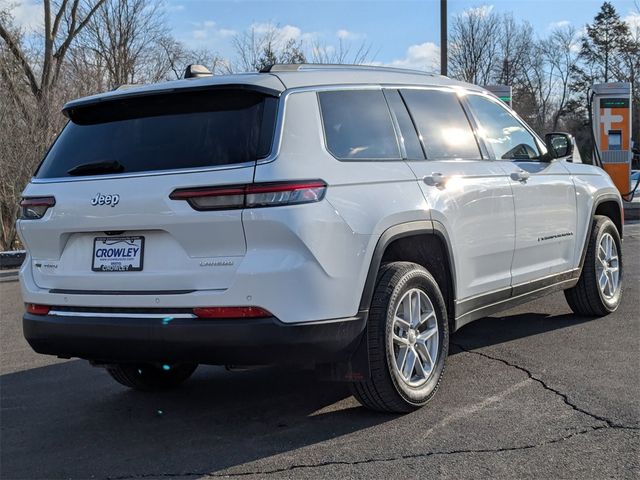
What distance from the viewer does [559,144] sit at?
5.79m

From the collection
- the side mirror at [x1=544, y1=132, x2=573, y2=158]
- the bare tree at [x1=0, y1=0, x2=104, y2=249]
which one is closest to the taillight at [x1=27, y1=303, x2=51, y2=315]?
the side mirror at [x1=544, y1=132, x2=573, y2=158]

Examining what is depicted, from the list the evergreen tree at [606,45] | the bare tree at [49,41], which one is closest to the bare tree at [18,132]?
the bare tree at [49,41]

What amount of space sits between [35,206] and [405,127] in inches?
85.6

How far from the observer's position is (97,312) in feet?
12.0

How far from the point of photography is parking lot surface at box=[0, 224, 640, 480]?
336 cm

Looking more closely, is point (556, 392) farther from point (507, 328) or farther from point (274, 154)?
point (274, 154)

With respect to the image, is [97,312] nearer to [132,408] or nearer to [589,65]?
[132,408]

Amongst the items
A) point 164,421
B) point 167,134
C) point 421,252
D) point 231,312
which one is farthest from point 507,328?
point 167,134

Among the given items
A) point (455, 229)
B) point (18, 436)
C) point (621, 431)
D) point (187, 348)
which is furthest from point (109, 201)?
point (621, 431)

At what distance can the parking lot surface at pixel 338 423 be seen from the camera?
3.36 meters

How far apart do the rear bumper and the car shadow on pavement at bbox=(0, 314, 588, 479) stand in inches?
19.2

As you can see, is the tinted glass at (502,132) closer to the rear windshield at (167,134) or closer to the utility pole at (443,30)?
the rear windshield at (167,134)

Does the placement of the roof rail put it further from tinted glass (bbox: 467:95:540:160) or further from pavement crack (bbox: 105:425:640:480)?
pavement crack (bbox: 105:425:640:480)

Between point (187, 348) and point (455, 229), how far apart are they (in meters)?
1.83
